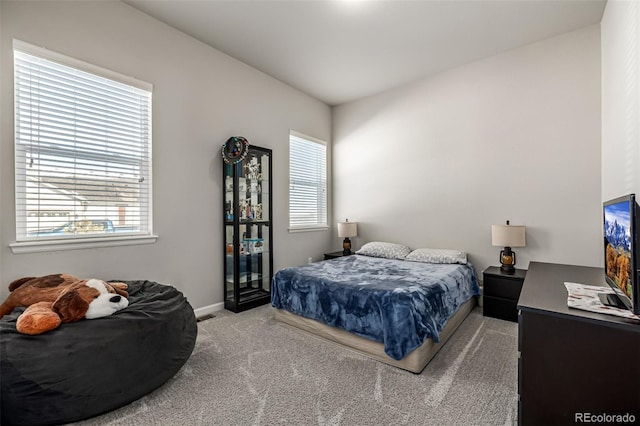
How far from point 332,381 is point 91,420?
142 centimetres

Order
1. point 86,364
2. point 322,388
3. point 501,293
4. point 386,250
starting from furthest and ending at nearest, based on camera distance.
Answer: point 386,250, point 501,293, point 322,388, point 86,364

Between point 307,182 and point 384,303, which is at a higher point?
point 307,182

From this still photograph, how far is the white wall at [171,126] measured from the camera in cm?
217

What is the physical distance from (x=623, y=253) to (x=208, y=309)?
3454mm

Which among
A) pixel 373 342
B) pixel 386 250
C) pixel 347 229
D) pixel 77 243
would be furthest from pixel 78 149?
pixel 386 250

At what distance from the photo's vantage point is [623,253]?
1.39 m

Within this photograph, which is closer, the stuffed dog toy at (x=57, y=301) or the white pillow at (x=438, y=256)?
the stuffed dog toy at (x=57, y=301)

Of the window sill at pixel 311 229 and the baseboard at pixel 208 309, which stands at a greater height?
the window sill at pixel 311 229

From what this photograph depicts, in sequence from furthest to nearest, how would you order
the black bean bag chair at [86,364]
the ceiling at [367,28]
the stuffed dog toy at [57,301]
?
the ceiling at [367,28], the stuffed dog toy at [57,301], the black bean bag chair at [86,364]

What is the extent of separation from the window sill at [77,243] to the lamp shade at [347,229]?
2.62 metres

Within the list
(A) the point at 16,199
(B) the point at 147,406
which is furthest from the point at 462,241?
(A) the point at 16,199

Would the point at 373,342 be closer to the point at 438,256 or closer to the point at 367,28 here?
the point at 438,256

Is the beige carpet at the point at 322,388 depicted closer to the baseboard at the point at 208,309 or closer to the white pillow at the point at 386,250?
the baseboard at the point at 208,309

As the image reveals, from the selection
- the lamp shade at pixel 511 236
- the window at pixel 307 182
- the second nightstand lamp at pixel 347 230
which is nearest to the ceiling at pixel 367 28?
the window at pixel 307 182
